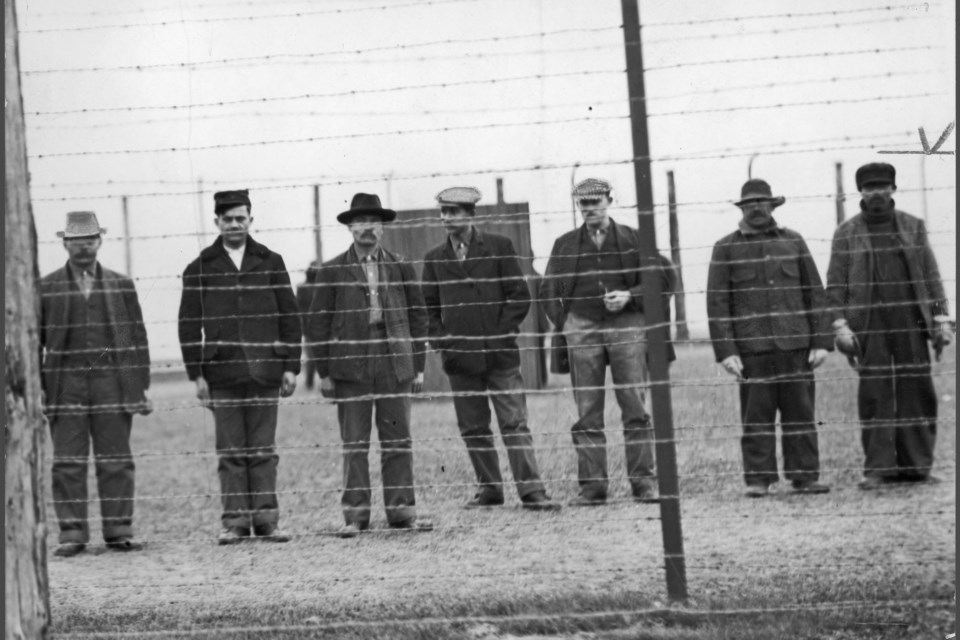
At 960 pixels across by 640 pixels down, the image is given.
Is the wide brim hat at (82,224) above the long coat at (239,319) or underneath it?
above

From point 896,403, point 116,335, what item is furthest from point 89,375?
point 896,403

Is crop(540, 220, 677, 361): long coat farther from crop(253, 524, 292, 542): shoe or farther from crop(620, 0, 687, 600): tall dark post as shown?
crop(253, 524, 292, 542): shoe

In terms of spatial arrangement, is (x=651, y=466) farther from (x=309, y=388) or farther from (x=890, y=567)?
(x=309, y=388)

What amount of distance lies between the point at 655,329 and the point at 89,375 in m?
3.29

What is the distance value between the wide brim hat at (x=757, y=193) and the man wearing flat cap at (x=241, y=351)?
2432 mm

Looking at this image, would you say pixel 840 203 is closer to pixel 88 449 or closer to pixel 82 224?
pixel 82 224

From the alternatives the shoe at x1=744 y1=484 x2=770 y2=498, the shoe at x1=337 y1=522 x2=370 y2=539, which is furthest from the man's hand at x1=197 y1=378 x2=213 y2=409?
the shoe at x1=744 y1=484 x2=770 y2=498

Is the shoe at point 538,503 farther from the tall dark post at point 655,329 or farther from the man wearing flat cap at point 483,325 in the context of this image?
the tall dark post at point 655,329

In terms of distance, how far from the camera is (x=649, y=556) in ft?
20.8

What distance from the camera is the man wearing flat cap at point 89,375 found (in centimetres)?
684

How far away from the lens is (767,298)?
7.30 meters

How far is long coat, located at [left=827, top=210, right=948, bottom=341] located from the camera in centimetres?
732

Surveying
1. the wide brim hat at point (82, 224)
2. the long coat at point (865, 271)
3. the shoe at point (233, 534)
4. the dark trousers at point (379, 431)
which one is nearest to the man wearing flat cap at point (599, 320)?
the dark trousers at point (379, 431)

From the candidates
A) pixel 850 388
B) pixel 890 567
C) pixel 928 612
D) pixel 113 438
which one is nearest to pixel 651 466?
pixel 890 567
